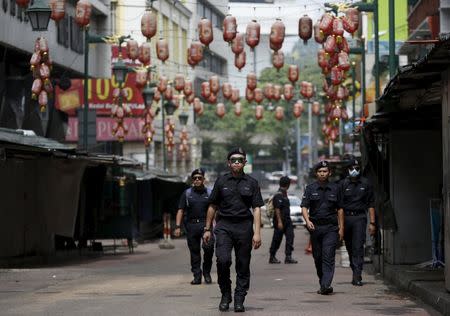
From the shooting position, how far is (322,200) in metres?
17.9

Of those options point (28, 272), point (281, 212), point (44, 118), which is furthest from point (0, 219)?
point (44, 118)

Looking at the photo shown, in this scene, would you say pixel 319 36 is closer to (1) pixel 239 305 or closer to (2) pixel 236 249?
(2) pixel 236 249

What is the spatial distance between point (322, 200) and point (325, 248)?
0.72 metres

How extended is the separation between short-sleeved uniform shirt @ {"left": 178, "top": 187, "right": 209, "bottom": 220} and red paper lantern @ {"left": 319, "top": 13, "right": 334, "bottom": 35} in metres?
11.7

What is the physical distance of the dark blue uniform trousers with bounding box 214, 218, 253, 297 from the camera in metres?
15.1

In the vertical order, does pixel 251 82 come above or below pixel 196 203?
above

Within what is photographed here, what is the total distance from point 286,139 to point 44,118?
97573 millimetres

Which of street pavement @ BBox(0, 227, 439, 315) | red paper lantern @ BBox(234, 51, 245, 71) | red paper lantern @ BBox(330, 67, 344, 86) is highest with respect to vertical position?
red paper lantern @ BBox(234, 51, 245, 71)

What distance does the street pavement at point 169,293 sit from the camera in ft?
50.6

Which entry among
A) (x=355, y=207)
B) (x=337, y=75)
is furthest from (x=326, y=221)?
(x=337, y=75)

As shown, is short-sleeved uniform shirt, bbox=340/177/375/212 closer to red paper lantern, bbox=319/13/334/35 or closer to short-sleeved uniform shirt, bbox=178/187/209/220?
short-sleeved uniform shirt, bbox=178/187/209/220

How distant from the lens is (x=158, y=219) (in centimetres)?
4809

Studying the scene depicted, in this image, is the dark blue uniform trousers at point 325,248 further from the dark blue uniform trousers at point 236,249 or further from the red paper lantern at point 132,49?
the red paper lantern at point 132,49

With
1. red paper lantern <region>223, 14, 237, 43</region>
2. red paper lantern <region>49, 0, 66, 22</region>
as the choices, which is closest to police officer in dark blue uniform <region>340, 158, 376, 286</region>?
red paper lantern <region>49, 0, 66, 22</region>
